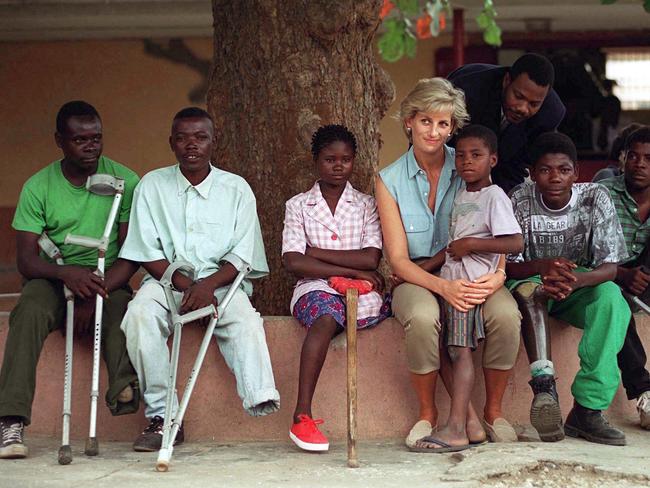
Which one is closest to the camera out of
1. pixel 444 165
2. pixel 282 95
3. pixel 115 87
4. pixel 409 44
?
pixel 444 165

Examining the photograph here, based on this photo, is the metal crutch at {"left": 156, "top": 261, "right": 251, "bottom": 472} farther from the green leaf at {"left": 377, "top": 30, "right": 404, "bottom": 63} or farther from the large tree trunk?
the green leaf at {"left": 377, "top": 30, "right": 404, "bottom": 63}

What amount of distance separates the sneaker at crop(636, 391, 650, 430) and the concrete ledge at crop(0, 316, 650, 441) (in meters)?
0.71

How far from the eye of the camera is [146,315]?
502cm

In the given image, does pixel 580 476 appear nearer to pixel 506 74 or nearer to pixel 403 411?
pixel 403 411

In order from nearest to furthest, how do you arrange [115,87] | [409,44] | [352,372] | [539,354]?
[352,372], [539,354], [409,44], [115,87]

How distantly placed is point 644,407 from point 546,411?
0.62 m

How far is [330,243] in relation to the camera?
212 inches

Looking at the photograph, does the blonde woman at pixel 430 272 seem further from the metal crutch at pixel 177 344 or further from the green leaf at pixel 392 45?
the green leaf at pixel 392 45

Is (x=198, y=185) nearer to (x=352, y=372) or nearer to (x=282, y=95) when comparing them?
(x=282, y=95)

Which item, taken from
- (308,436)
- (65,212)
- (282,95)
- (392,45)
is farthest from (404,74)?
(308,436)

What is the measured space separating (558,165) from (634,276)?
0.68 meters

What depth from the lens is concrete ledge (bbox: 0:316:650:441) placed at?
539 cm

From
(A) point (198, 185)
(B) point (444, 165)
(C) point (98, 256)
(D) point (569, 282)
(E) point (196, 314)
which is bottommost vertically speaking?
(E) point (196, 314)

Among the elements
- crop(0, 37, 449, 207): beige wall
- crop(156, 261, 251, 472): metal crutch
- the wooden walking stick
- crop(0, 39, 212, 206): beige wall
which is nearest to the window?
crop(0, 37, 449, 207): beige wall
